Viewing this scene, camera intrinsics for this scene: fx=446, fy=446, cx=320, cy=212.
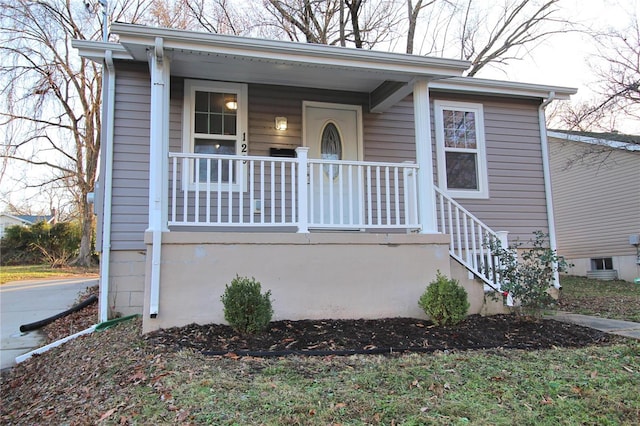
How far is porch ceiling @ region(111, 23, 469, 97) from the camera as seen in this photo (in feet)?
15.4

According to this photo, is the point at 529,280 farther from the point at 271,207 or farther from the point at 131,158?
the point at 131,158

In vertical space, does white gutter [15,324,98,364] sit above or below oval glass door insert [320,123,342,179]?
below

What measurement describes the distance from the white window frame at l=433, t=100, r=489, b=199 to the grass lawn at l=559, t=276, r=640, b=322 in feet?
7.30

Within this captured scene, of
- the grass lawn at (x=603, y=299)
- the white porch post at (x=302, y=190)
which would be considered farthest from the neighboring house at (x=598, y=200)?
the white porch post at (x=302, y=190)

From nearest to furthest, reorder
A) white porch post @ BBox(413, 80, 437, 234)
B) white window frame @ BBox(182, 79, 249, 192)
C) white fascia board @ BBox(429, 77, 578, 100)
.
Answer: white porch post @ BBox(413, 80, 437, 234) → white window frame @ BBox(182, 79, 249, 192) → white fascia board @ BBox(429, 77, 578, 100)

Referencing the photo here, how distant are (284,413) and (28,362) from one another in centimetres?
360

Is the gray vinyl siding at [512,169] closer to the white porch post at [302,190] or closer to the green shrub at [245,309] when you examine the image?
the white porch post at [302,190]

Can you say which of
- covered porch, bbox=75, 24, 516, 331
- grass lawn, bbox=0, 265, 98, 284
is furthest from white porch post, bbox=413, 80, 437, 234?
grass lawn, bbox=0, 265, 98, 284

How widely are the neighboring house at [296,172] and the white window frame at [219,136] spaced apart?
19 mm

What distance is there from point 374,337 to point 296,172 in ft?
9.14

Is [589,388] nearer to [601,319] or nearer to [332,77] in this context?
[601,319]

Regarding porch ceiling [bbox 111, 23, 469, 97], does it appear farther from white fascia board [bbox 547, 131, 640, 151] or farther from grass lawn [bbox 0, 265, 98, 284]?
grass lawn [bbox 0, 265, 98, 284]

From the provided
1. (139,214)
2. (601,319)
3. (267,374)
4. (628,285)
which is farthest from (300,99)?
(628,285)

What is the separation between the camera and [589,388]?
3.01m
